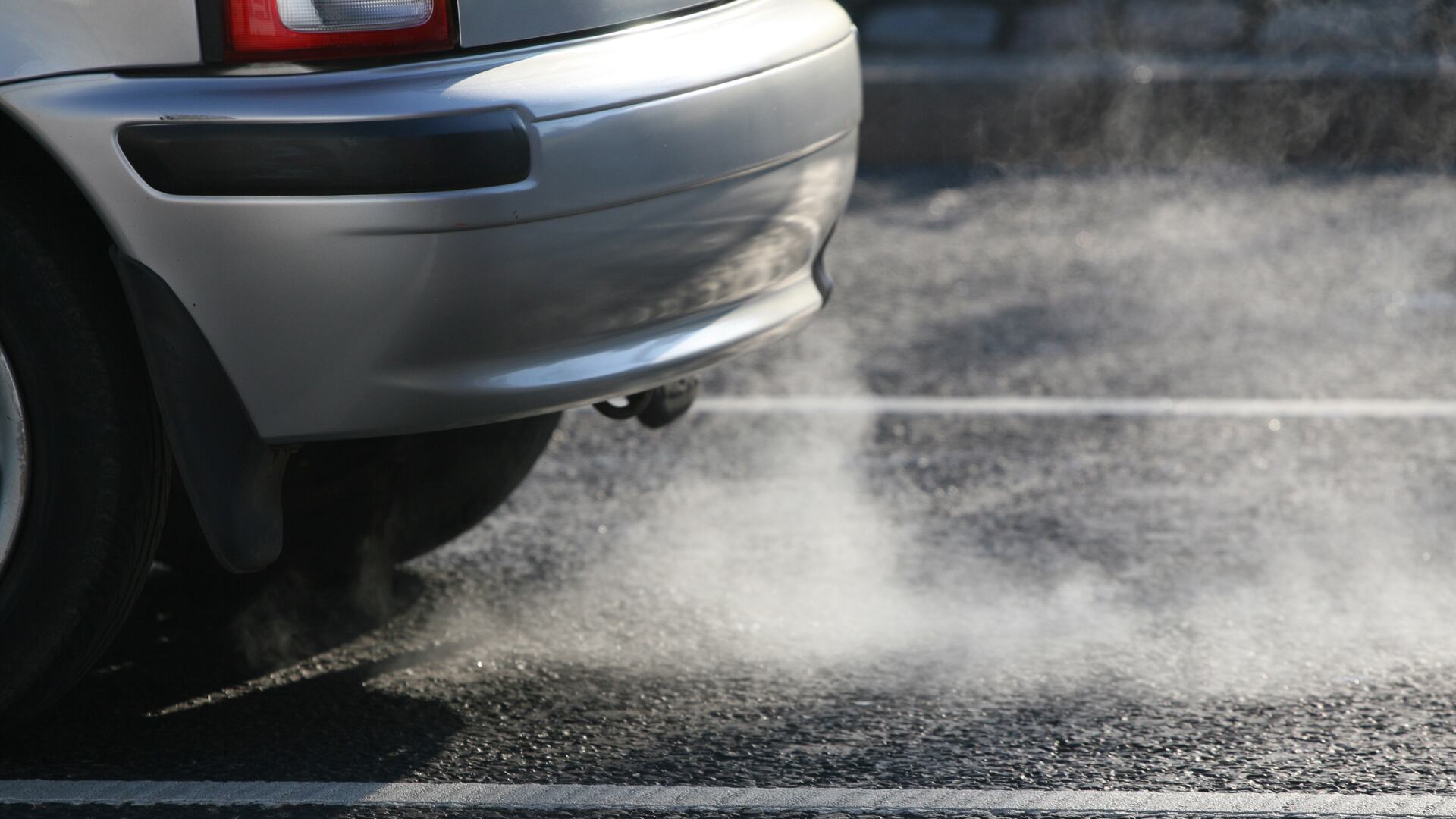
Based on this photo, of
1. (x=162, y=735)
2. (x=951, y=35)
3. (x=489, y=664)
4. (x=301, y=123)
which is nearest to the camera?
(x=301, y=123)

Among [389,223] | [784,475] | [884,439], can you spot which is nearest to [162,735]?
[389,223]

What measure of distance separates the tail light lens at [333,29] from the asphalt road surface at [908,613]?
1.02 m

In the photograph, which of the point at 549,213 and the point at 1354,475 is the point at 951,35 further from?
the point at 549,213

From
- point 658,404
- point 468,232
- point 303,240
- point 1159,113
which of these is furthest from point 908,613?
point 1159,113

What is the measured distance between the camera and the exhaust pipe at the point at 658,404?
9.84 feet

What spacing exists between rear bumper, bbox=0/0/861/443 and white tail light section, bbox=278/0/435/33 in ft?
0.21

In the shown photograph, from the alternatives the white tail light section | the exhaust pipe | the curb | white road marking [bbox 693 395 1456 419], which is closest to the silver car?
the white tail light section

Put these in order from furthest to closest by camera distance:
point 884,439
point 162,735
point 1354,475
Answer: point 884,439 → point 1354,475 → point 162,735

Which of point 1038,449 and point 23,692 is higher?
point 23,692

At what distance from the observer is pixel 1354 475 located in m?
3.91

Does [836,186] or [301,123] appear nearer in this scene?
[301,123]

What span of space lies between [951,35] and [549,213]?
697 cm

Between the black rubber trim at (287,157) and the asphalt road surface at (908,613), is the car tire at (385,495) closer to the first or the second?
the asphalt road surface at (908,613)

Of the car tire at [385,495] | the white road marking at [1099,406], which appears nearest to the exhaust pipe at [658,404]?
the car tire at [385,495]
